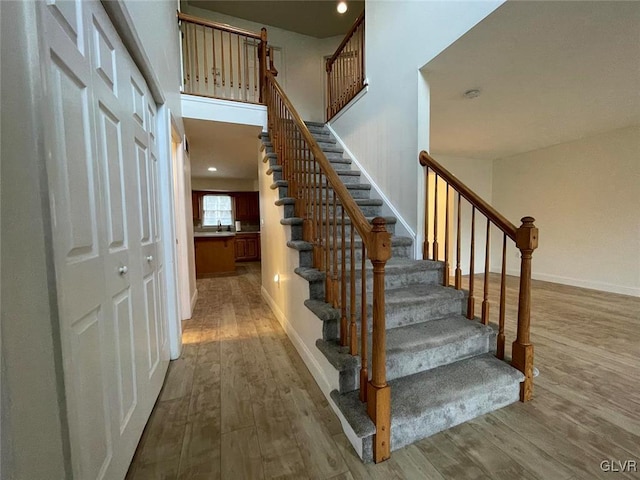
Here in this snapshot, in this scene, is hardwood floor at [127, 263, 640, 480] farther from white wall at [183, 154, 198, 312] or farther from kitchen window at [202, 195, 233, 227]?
kitchen window at [202, 195, 233, 227]

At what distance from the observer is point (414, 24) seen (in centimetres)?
237

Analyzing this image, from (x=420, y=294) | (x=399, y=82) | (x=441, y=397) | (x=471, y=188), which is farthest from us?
(x=471, y=188)

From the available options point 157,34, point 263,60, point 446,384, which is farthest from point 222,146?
point 446,384

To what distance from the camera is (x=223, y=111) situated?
131 inches

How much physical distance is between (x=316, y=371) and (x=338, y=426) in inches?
16.3

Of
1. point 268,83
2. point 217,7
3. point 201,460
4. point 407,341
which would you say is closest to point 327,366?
point 407,341

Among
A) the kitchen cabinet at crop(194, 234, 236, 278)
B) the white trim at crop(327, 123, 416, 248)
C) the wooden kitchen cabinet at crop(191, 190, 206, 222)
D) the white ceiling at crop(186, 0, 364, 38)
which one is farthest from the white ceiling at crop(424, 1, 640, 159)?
the wooden kitchen cabinet at crop(191, 190, 206, 222)

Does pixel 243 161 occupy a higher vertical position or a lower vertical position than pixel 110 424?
higher

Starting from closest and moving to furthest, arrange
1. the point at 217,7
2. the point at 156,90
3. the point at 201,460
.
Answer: the point at 201,460, the point at 156,90, the point at 217,7

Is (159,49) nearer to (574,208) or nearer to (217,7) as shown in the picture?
(217,7)

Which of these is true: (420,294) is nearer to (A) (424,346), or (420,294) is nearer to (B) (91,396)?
(A) (424,346)

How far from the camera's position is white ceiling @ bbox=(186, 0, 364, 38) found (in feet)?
14.9

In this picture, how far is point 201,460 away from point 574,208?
5.70 meters

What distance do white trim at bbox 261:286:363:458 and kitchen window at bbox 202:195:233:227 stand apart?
5306 millimetres
